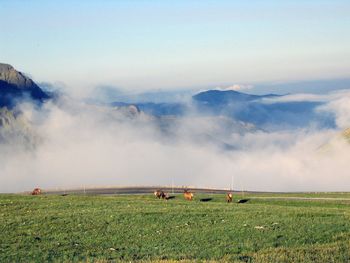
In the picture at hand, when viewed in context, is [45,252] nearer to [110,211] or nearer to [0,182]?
[110,211]

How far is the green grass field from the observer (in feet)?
98.4

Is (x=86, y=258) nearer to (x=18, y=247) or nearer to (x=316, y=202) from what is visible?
(x=18, y=247)

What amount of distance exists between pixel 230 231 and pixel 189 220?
5.07 m

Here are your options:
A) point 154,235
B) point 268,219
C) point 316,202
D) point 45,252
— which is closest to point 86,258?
point 45,252

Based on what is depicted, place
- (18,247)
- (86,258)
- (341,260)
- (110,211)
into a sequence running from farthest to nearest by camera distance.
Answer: (110,211) < (18,247) < (86,258) < (341,260)

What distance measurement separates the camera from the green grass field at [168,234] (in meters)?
30.0

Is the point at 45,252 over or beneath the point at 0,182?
beneath

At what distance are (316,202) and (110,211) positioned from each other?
30682 mm

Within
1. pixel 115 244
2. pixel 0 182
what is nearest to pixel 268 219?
pixel 115 244

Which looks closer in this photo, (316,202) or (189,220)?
(189,220)

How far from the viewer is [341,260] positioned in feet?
91.3

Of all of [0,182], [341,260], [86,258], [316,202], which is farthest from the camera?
[0,182]

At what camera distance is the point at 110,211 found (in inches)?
1826

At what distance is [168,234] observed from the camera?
36969 millimetres
